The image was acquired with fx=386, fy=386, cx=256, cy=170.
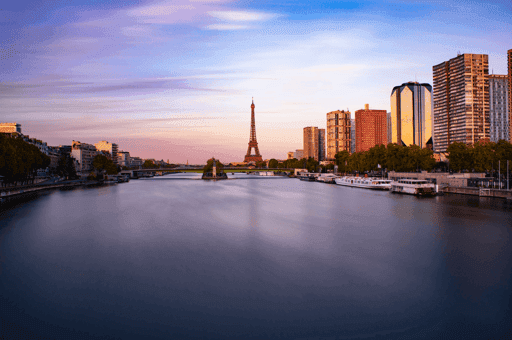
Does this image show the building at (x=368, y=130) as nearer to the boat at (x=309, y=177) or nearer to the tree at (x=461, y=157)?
the boat at (x=309, y=177)

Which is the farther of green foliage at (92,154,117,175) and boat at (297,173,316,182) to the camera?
green foliage at (92,154,117,175)

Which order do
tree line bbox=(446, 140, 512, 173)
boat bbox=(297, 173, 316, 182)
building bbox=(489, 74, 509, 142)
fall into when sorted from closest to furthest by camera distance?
tree line bbox=(446, 140, 512, 173)
boat bbox=(297, 173, 316, 182)
building bbox=(489, 74, 509, 142)

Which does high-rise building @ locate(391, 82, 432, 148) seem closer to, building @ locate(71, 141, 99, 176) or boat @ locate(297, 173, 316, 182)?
boat @ locate(297, 173, 316, 182)

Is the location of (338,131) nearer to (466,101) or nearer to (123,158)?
(466,101)

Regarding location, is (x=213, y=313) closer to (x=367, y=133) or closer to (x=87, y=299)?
(x=87, y=299)

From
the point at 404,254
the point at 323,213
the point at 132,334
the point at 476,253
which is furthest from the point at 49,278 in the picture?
the point at 323,213

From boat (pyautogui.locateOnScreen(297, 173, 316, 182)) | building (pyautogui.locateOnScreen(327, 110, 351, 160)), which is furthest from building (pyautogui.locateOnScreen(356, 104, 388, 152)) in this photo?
boat (pyautogui.locateOnScreen(297, 173, 316, 182))

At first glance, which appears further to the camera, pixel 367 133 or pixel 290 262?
pixel 367 133
